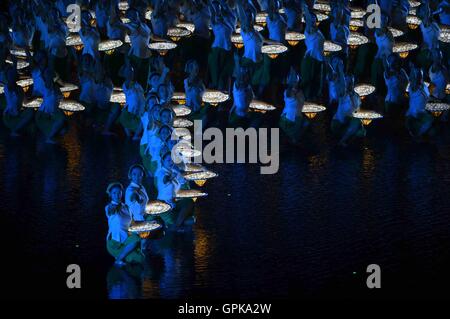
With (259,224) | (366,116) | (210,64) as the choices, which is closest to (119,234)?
(259,224)

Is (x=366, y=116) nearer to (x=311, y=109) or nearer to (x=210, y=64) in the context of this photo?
(x=311, y=109)

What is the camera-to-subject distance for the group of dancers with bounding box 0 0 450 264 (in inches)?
853

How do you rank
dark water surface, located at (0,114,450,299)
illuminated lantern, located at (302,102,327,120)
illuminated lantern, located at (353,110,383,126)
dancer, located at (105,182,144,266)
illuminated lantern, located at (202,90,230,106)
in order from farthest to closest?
illuminated lantern, located at (202,90,230,106) → illuminated lantern, located at (302,102,327,120) → illuminated lantern, located at (353,110,383,126) → dancer, located at (105,182,144,266) → dark water surface, located at (0,114,450,299)

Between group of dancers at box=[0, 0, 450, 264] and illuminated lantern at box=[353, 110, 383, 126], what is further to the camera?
group of dancers at box=[0, 0, 450, 264]

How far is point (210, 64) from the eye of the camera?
23500 millimetres

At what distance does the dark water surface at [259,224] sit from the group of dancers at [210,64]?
0.40 m

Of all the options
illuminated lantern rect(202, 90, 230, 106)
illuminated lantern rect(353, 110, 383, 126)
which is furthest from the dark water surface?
illuminated lantern rect(202, 90, 230, 106)


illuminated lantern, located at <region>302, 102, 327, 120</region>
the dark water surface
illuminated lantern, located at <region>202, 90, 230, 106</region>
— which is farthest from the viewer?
illuminated lantern, located at <region>202, 90, 230, 106</region>

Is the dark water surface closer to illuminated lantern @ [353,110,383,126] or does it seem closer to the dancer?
the dancer

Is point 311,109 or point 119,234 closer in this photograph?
point 119,234

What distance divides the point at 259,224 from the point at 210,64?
17.0 feet

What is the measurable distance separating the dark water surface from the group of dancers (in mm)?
403

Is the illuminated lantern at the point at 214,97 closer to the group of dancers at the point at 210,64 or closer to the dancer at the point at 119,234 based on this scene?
the group of dancers at the point at 210,64

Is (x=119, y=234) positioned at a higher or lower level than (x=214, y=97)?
higher
